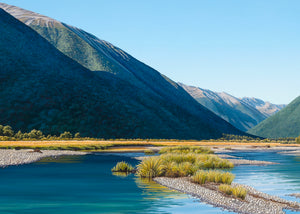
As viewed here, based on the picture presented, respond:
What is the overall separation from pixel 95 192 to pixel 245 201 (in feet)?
32.9

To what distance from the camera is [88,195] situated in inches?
1067

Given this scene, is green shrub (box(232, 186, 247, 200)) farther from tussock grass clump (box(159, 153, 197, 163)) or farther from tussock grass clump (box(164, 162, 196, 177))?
tussock grass clump (box(159, 153, 197, 163))

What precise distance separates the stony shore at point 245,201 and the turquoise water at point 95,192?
0.94 metres

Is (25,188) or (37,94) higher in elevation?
(37,94)

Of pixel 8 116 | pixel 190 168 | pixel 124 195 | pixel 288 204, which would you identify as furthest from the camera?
pixel 8 116

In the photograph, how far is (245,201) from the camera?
23.9 meters

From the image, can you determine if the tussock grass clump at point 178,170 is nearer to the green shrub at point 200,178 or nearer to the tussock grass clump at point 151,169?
the tussock grass clump at point 151,169

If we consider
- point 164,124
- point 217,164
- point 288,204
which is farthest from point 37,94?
point 288,204

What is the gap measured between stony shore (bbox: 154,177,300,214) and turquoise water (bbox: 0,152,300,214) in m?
0.94

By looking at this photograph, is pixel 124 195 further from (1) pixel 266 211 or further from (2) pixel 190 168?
(2) pixel 190 168

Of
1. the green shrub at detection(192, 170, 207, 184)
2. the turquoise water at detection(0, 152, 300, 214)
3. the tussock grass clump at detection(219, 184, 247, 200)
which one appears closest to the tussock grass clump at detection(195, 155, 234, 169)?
the turquoise water at detection(0, 152, 300, 214)

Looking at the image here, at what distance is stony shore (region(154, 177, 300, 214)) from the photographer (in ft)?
71.5

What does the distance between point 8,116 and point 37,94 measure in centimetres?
1936

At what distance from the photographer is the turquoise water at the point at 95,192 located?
22406mm
